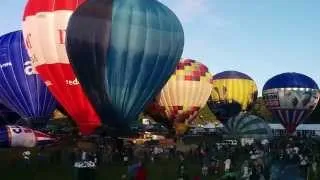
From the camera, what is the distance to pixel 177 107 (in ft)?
115

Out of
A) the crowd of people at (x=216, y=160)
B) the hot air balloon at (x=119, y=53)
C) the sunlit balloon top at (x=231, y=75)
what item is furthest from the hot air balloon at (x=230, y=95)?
the hot air balloon at (x=119, y=53)

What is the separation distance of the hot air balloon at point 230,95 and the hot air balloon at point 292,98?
3.38m

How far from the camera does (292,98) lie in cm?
3878

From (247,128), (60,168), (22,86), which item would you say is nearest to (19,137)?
(22,86)

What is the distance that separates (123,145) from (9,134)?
5688mm

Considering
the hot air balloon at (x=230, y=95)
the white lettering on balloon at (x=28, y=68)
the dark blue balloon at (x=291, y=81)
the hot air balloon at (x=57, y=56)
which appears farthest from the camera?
the hot air balloon at (x=230, y=95)

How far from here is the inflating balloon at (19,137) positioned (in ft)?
84.9

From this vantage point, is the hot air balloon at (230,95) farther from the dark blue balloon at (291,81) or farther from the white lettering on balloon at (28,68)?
the white lettering on balloon at (28,68)

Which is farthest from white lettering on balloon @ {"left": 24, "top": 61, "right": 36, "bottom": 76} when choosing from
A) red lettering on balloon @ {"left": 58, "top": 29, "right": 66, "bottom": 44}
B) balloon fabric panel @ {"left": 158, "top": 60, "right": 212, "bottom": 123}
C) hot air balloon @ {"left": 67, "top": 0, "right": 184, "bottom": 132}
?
balloon fabric panel @ {"left": 158, "top": 60, "right": 212, "bottom": 123}

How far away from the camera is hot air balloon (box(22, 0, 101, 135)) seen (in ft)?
75.5

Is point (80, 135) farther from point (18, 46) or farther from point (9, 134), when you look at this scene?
point (18, 46)

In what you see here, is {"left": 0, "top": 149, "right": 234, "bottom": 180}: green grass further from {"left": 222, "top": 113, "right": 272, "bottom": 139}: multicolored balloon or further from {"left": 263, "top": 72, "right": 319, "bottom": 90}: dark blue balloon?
{"left": 263, "top": 72, "right": 319, "bottom": 90}: dark blue balloon

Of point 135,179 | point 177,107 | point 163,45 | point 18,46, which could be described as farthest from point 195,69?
point 135,179

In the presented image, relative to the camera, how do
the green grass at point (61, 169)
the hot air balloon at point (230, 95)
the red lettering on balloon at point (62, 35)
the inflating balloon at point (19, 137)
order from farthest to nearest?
the hot air balloon at point (230, 95), the inflating balloon at point (19, 137), the red lettering on balloon at point (62, 35), the green grass at point (61, 169)
